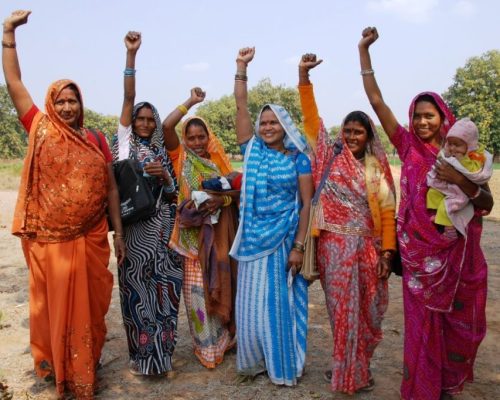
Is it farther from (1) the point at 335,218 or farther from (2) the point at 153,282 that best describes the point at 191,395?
(1) the point at 335,218

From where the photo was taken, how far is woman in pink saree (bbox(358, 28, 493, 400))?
2.94 metres

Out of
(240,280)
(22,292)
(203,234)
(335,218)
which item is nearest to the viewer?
(335,218)

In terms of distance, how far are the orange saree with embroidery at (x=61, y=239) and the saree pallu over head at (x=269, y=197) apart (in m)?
1.10

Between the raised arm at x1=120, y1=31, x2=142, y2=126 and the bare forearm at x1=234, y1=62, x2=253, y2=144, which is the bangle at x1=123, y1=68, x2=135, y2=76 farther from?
the bare forearm at x1=234, y1=62, x2=253, y2=144

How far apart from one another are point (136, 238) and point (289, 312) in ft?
4.34

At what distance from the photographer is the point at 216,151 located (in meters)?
3.96

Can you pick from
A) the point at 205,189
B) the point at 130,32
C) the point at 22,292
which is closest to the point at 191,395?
the point at 205,189

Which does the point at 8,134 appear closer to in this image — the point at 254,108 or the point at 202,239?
the point at 254,108

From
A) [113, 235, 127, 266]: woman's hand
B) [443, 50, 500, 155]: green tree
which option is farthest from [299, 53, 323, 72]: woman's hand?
[443, 50, 500, 155]: green tree

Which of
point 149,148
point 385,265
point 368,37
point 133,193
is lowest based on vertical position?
point 385,265

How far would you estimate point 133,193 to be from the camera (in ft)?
11.5

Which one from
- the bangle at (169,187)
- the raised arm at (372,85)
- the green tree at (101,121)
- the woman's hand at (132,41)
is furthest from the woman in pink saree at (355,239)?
the green tree at (101,121)

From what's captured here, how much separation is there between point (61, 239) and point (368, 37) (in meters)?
2.57

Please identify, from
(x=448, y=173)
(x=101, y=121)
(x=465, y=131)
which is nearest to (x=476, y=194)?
(x=448, y=173)
